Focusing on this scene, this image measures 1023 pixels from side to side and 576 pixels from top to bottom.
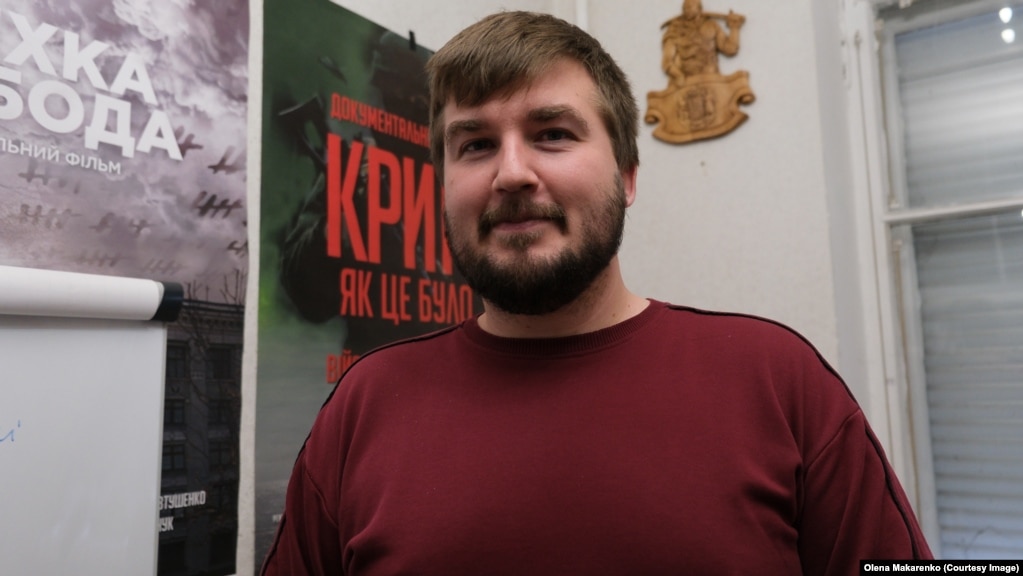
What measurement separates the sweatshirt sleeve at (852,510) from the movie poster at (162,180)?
867mm

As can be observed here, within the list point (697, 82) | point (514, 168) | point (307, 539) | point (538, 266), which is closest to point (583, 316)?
point (538, 266)

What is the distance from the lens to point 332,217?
A: 1443mm

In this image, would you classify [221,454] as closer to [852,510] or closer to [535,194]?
[535,194]

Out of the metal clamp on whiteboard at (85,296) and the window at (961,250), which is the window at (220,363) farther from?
the window at (961,250)

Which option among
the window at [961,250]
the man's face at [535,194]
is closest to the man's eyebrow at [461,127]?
the man's face at [535,194]

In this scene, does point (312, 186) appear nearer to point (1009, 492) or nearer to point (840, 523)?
point (840, 523)

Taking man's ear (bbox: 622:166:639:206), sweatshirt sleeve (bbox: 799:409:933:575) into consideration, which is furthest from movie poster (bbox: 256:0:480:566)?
sweatshirt sleeve (bbox: 799:409:933:575)

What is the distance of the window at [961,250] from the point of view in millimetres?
1729

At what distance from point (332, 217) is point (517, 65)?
2.22ft

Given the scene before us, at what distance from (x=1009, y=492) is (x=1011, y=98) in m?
0.92

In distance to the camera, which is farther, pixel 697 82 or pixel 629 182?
pixel 697 82

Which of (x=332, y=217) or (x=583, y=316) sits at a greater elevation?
(x=332, y=217)

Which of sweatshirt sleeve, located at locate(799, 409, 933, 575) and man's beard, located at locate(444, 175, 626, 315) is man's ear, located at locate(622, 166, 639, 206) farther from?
sweatshirt sleeve, located at locate(799, 409, 933, 575)

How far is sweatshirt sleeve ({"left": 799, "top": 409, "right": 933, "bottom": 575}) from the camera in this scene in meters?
0.74
